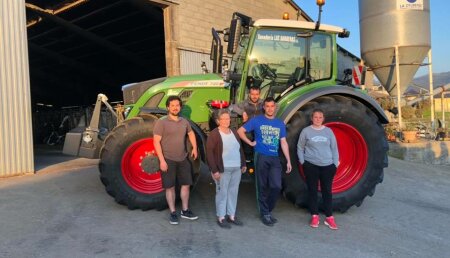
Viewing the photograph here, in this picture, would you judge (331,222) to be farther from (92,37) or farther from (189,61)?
(92,37)

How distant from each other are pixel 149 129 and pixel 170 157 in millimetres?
589

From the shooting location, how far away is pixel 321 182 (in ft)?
15.6

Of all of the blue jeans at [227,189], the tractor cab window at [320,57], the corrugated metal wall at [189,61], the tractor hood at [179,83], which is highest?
the corrugated metal wall at [189,61]

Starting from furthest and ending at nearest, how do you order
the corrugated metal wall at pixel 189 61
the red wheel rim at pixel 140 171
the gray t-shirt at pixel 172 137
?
1. the corrugated metal wall at pixel 189 61
2. the red wheel rim at pixel 140 171
3. the gray t-shirt at pixel 172 137

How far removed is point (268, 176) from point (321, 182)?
63 cm

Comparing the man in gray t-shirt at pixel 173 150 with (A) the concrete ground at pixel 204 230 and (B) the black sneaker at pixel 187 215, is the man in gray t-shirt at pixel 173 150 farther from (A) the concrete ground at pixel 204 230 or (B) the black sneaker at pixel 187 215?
(A) the concrete ground at pixel 204 230

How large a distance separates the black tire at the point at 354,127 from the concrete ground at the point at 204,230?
0.92 feet

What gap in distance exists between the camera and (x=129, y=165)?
5066 mm

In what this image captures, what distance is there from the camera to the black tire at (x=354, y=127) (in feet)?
16.3

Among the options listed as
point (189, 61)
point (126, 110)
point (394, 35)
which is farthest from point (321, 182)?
point (394, 35)

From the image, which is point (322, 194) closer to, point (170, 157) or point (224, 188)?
point (224, 188)

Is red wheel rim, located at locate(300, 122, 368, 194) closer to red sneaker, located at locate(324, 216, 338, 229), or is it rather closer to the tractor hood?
red sneaker, located at locate(324, 216, 338, 229)

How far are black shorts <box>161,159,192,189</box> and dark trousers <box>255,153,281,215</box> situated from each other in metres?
0.80

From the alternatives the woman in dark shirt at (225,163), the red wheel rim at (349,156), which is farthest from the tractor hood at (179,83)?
the red wheel rim at (349,156)
